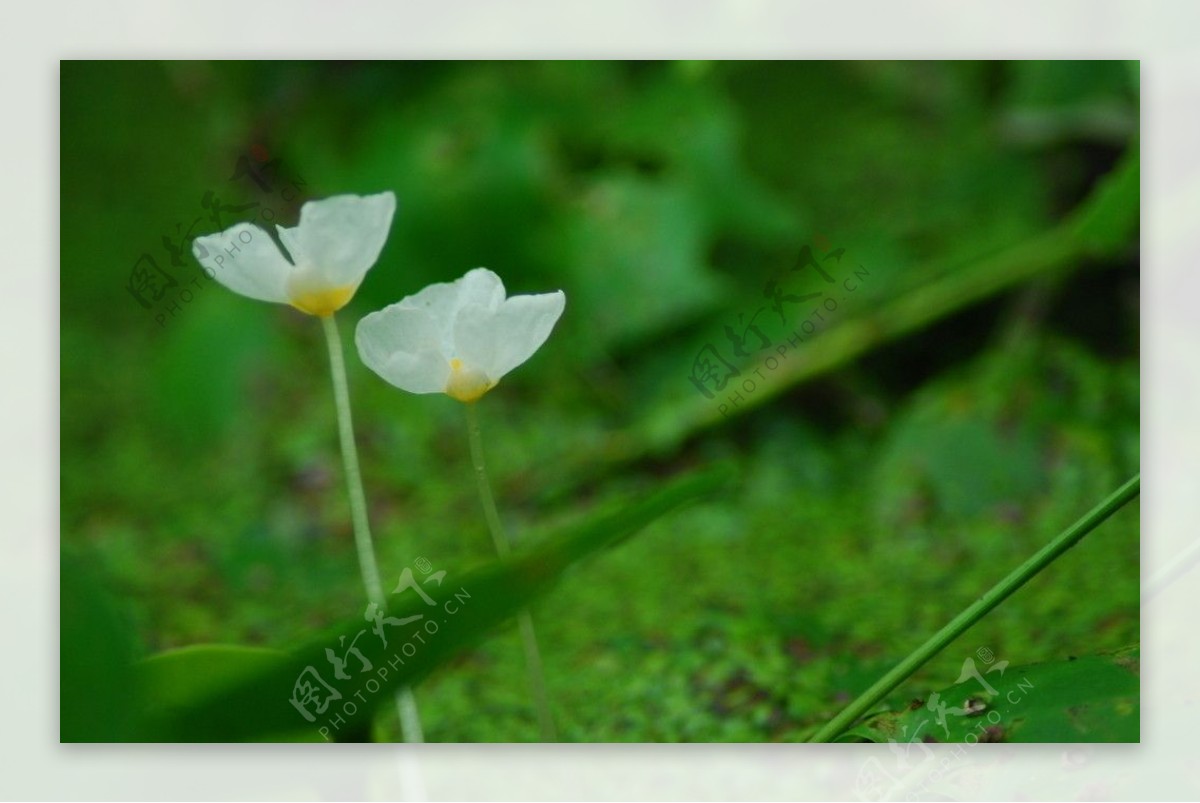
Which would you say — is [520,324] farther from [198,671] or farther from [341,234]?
[198,671]

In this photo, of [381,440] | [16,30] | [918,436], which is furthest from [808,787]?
[16,30]

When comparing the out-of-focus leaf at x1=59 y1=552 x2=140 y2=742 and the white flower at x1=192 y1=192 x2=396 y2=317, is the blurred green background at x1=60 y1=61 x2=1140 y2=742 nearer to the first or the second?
the out-of-focus leaf at x1=59 y1=552 x2=140 y2=742

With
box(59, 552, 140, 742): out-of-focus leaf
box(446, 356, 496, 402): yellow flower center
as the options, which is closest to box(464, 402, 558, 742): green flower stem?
box(446, 356, 496, 402): yellow flower center

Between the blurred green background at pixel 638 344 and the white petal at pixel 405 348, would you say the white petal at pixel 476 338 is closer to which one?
the white petal at pixel 405 348

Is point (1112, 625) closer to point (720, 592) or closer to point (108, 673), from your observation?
point (720, 592)

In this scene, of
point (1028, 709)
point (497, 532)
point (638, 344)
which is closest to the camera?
point (497, 532)

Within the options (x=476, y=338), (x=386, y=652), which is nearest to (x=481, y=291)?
(x=476, y=338)
